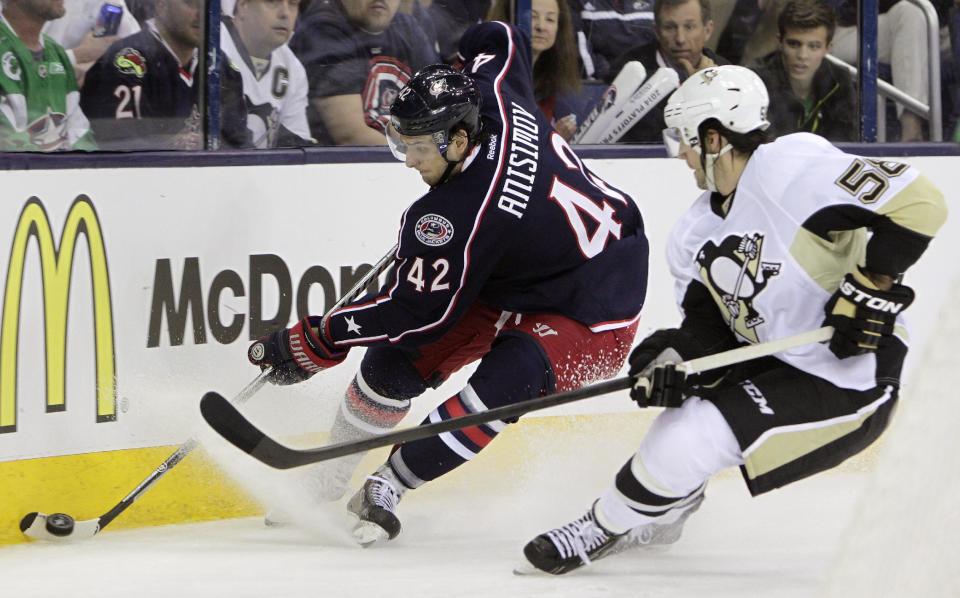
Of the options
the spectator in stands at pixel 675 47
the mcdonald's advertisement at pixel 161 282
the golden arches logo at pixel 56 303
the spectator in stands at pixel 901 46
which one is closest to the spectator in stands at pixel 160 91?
the mcdonald's advertisement at pixel 161 282

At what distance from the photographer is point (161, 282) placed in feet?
11.4

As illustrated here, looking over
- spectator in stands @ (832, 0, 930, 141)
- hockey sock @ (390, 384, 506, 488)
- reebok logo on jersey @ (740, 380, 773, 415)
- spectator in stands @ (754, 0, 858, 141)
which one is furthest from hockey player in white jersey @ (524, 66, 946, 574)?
spectator in stands @ (832, 0, 930, 141)

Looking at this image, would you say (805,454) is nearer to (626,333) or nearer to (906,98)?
(626,333)

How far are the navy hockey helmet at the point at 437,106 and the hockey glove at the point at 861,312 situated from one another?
0.88 metres

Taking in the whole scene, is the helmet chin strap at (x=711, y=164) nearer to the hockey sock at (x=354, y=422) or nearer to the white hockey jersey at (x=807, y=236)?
the white hockey jersey at (x=807, y=236)

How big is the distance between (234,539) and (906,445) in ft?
7.24

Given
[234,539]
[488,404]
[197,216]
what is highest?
[197,216]

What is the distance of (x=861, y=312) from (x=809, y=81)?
2034 mm

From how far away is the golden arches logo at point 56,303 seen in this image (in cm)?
325

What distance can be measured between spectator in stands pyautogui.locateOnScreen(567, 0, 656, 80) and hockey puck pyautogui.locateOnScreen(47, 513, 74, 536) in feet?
6.31

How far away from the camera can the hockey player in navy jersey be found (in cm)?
311

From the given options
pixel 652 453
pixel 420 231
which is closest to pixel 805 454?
pixel 652 453

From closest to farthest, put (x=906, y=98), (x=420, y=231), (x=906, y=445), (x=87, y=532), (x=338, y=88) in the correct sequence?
(x=906, y=445) < (x=420, y=231) < (x=87, y=532) < (x=338, y=88) < (x=906, y=98)

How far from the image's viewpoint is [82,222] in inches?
132
